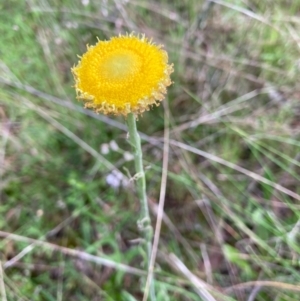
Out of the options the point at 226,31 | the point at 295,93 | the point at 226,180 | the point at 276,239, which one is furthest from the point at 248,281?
the point at 226,31

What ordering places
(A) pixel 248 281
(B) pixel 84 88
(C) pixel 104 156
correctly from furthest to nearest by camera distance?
(C) pixel 104 156, (A) pixel 248 281, (B) pixel 84 88

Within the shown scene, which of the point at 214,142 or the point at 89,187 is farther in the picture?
the point at 214,142

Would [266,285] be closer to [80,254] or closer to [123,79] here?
[80,254]

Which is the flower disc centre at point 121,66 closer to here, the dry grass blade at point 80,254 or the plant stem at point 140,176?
the plant stem at point 140,176

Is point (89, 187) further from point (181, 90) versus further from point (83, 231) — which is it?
point (181, 90)

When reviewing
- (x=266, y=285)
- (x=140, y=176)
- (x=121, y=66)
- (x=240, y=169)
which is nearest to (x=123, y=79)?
(x=121, y=66)

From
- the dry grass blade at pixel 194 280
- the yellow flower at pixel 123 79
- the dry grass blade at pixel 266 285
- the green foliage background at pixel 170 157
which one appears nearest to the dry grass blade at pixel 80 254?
the green foliage background at pixel 170 157

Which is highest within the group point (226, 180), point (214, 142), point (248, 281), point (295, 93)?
point (295, 93)


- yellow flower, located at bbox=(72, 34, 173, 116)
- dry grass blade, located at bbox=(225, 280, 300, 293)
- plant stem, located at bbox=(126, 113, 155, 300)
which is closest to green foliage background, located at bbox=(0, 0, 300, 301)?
dry grass blade, located at bbox=(225, 280, 300, 293)
